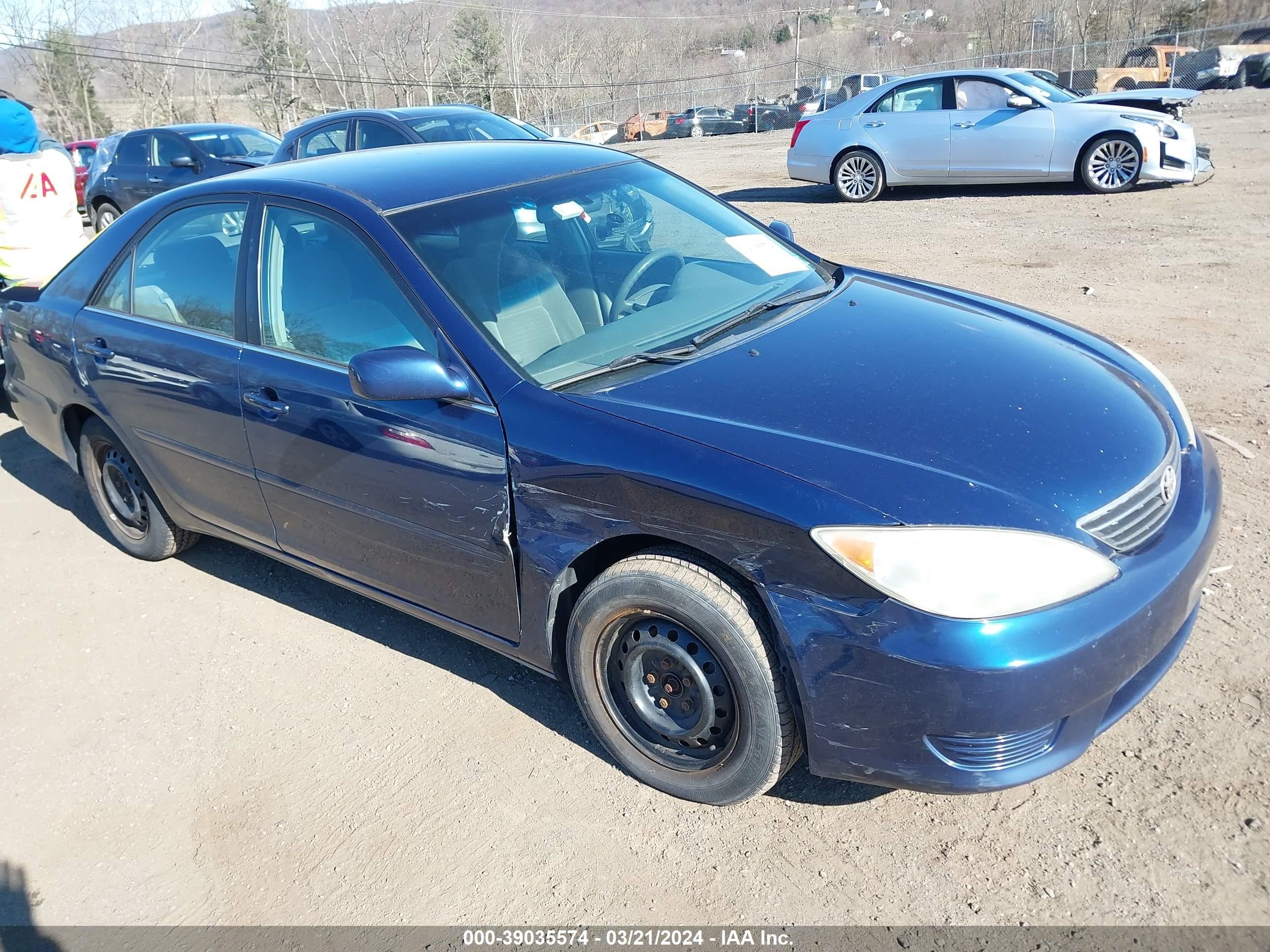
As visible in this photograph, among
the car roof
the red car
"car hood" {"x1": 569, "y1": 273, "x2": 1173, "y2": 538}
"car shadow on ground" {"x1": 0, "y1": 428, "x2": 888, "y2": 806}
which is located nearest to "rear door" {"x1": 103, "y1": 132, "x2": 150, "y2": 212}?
the red car

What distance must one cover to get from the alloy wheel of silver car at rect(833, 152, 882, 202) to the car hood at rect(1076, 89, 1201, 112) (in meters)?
2.37

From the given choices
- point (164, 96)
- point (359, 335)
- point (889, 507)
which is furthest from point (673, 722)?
point (164, 96)

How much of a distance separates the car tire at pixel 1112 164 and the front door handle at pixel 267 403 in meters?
10.4

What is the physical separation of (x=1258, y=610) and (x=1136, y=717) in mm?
801

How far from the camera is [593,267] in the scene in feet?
11.0

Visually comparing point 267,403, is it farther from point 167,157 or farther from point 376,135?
point 167,157

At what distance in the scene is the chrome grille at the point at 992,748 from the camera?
2.29 meters

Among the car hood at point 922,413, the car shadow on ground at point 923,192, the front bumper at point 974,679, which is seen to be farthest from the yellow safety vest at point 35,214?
the car shadow on ground at point 923,192

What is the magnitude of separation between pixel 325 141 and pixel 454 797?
935cm

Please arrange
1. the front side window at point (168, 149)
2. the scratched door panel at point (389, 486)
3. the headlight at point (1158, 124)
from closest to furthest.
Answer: the scratched door panel at point (389, 486), the headlight at point (1158, 124), the front side window at point (168, 149)

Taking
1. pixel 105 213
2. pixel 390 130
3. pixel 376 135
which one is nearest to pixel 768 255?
pixel 390 130

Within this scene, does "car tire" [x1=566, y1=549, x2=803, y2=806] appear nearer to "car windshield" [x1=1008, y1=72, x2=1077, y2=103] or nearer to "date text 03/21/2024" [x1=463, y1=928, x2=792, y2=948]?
"date text 03/21/2024" [x1=463, y1=928, x2=792, y2=948]

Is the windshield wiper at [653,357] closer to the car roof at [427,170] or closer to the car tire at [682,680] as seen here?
the car tire at [682,680]

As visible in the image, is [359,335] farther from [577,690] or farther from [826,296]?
[826,296]
